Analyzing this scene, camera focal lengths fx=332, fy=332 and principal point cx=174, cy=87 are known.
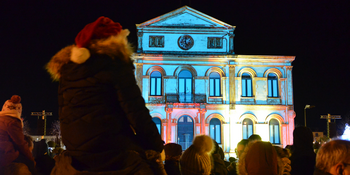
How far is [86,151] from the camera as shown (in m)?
2.75

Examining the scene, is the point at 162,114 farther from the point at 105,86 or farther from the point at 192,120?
the point at 105,86

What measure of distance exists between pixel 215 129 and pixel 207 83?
371 cm

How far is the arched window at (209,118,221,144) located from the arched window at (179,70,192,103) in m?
2.56

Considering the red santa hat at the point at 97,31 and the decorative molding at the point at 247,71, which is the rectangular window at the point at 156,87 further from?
the red santa hat at the point at 97,31

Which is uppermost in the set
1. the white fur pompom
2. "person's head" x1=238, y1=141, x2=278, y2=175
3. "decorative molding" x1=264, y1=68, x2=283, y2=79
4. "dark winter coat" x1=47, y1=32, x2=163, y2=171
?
"decorative molding" x1=264, y1=68, x2=283, y2=79

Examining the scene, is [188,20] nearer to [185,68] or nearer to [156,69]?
[185,68]

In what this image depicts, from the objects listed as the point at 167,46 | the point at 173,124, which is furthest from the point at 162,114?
the point at 167,46

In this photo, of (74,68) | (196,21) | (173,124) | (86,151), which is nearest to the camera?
(86,151)

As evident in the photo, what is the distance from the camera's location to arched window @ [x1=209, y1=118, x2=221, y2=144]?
2603 centimetres

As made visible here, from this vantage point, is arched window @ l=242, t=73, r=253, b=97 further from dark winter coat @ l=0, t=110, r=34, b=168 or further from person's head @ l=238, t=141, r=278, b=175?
dark winter coat @ l=0, t=110, r=34, b=168

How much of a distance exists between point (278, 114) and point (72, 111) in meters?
25.7

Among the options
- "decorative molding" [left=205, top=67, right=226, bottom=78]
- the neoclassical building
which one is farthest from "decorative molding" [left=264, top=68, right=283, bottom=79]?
"decorative molding" [left=205, top=67, right=226, bottom=78]

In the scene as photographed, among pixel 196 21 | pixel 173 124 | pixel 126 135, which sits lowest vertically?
pixel 173 124

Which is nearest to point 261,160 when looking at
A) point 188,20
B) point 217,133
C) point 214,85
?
point 217,133
